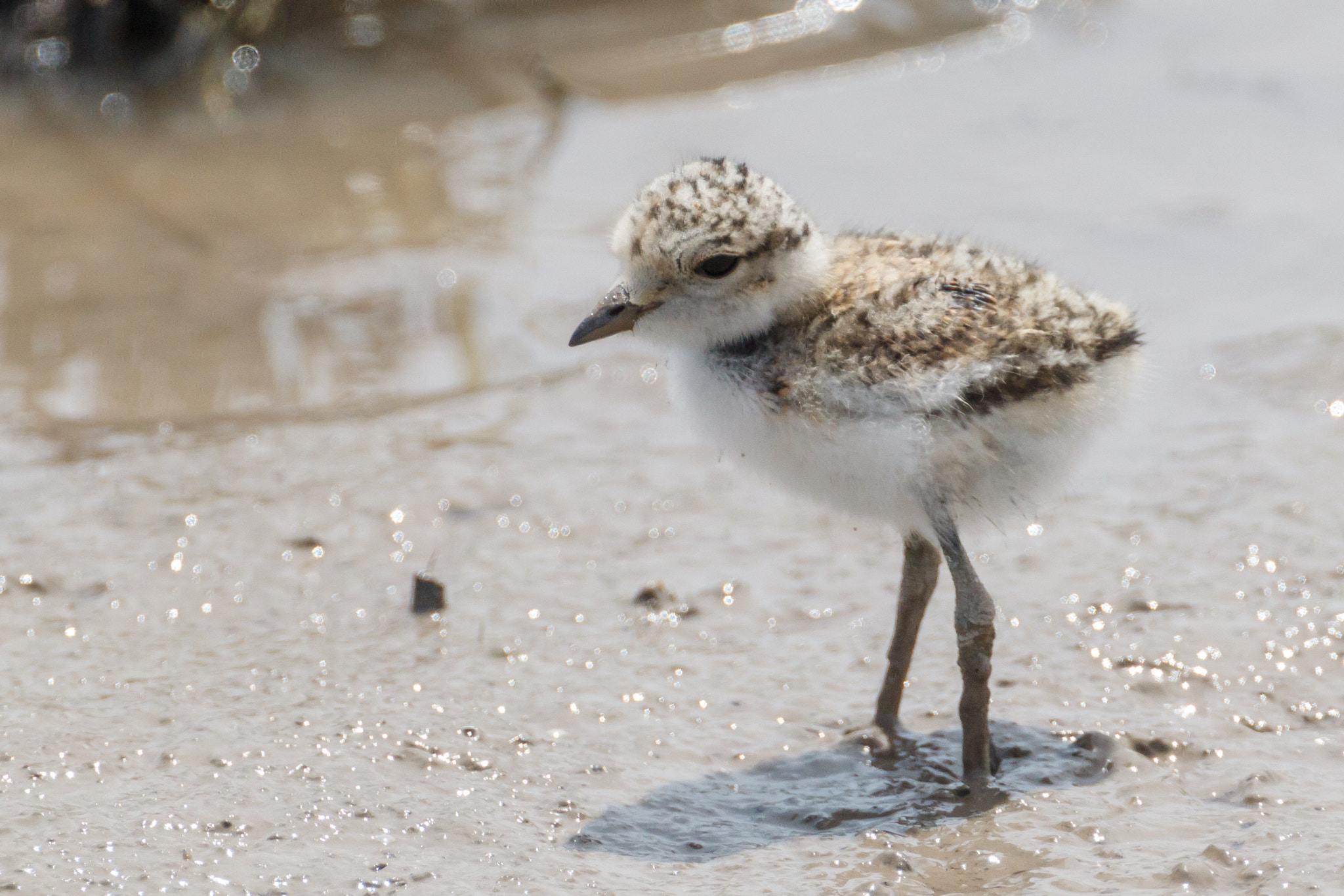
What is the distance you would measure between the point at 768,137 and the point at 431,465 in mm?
3161

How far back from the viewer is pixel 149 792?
124 inches

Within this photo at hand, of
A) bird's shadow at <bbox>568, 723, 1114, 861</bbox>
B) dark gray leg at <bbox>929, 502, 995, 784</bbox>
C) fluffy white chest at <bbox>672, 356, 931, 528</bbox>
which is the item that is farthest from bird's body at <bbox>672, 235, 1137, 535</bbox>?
bird's shadow at <bbox>568, 723, 1114, 861</bbox>

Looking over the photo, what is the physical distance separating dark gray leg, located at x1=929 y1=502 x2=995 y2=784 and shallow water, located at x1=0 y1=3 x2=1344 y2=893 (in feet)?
0.30

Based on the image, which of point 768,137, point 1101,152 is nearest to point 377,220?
point 768,137

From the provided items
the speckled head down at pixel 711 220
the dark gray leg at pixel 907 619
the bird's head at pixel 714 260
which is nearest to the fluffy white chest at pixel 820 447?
the bird's head at pixel 714 260

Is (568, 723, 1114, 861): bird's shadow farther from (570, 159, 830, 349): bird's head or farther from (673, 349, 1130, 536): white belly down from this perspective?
(570, 159, 830, 349): bird's head

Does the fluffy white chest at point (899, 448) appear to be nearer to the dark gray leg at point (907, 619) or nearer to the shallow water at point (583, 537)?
the dark gray leg at point (907, 619)

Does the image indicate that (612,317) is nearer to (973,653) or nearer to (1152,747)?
(973,653)

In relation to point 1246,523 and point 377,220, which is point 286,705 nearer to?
point 1246,523

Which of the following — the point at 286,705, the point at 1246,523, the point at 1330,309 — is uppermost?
the point at 1330,309

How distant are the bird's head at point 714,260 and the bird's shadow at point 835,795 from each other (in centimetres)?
102

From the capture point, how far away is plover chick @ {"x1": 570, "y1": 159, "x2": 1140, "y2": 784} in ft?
10.0

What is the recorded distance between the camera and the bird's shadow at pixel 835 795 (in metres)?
3.14

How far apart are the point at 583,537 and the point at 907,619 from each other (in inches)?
48.3
